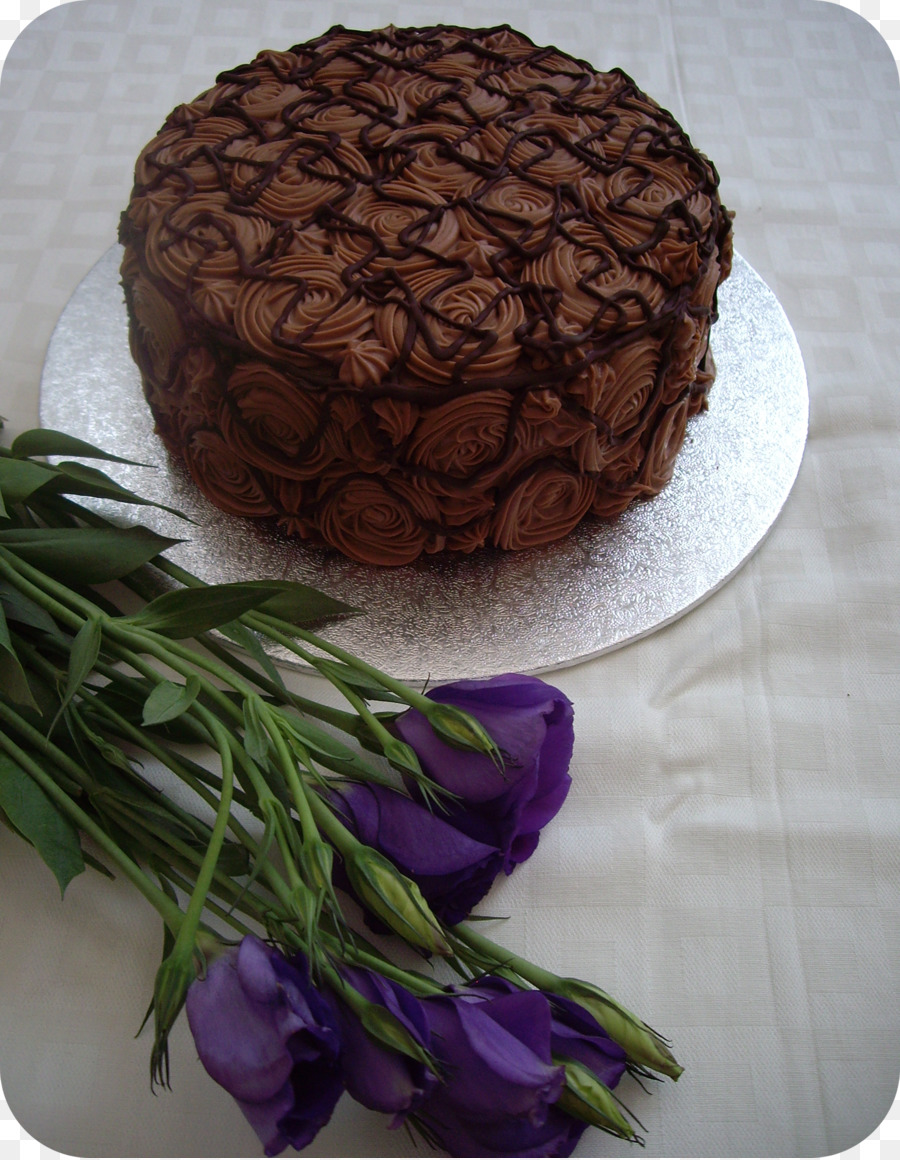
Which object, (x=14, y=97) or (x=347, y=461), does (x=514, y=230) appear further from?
(x=14, y=97)

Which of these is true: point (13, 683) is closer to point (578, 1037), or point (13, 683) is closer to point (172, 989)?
point (172, 989)

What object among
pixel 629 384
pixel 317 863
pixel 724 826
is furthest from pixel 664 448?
pixel 317 863

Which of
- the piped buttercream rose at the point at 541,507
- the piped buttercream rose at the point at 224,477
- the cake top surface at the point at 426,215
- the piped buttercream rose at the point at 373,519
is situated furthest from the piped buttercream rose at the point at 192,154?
the piped buttercream rose at the point at 541,507

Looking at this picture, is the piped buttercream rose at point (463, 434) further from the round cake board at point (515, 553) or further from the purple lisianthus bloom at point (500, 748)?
the purple lisianthus bloom at point (500, 748)

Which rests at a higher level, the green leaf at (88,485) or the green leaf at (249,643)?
the green leaf at (88,485)

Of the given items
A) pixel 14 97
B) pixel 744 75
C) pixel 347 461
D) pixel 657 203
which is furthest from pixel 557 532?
pixel 14 97

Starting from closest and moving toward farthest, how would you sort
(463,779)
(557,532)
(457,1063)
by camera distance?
(457,1063) < (463,779) < (557,532)

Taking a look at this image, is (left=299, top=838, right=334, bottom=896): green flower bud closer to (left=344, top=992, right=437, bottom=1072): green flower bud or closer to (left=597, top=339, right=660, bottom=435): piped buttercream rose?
(left=344, top=992, right=437, bottom=1072): green flower bud

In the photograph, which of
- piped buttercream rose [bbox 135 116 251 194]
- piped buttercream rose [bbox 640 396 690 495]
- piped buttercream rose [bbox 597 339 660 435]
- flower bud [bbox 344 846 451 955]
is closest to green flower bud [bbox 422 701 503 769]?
flower bud [bbox 344 846 451 955]
